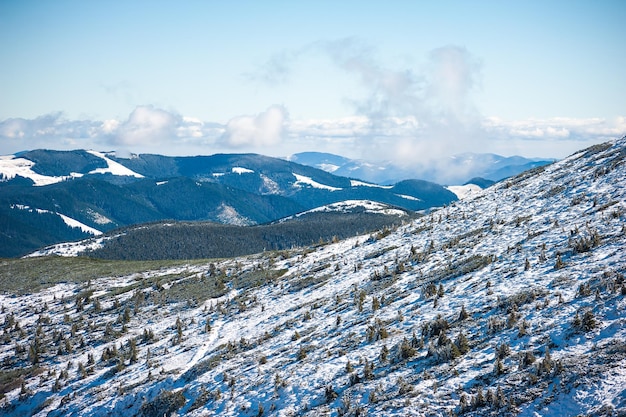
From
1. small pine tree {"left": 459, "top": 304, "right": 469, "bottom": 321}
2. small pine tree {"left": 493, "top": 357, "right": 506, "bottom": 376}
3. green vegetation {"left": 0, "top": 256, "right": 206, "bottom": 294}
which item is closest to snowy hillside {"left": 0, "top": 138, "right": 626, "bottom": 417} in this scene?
small pine tree {"left": 493, "top": 357, "right": 506, "bottom": 376}

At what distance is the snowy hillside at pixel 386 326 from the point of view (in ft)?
48.4

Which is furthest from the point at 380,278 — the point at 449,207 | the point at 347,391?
the point at 449,207

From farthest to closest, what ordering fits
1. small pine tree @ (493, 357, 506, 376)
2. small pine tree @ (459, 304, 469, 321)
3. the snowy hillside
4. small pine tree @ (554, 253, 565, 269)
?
1. small pine tree @ (554, 253, 565, 269)
2. small pine tree @ (459, 304, 469, 321)
3. the snowy hillside
4. small pine tree @ (493, 357, 506, 376)

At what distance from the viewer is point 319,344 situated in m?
22.4

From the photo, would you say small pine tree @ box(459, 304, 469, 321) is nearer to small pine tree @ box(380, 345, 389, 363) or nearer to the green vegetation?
small pine tree @ box(380, 345, 389, 363)

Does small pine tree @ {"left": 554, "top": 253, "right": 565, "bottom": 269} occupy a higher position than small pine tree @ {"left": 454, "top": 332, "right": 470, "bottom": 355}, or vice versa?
small pine tree @ {"left": 554, "top": 253, "right": 565, "bottom": 269}

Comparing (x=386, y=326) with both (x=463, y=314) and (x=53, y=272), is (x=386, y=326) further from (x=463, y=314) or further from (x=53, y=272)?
(x=53, y=272)

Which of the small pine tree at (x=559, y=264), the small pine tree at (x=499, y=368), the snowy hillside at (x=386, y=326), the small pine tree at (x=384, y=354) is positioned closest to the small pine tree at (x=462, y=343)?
the snowy hillside at (x=386, y=326)

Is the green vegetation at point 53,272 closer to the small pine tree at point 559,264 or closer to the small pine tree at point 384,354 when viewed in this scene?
the small pine tree at point 384,354

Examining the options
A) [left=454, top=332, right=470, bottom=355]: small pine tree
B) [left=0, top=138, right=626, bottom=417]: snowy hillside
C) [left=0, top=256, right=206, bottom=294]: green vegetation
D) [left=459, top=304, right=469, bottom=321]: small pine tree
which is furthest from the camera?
[left=0, top=256, right=206, bottom=294]: green vegetation

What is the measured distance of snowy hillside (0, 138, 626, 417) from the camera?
14758 mm

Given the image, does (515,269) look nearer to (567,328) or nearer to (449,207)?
(567,328)

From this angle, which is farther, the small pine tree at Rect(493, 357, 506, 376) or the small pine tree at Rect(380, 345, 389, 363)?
the small pine tree at Rect(380, 345, 389, 363)

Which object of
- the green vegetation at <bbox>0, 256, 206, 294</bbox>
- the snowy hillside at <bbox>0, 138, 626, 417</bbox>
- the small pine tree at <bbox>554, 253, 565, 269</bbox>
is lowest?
the green vegetation at <bbox>0, 256, 206, 294</bbox>
